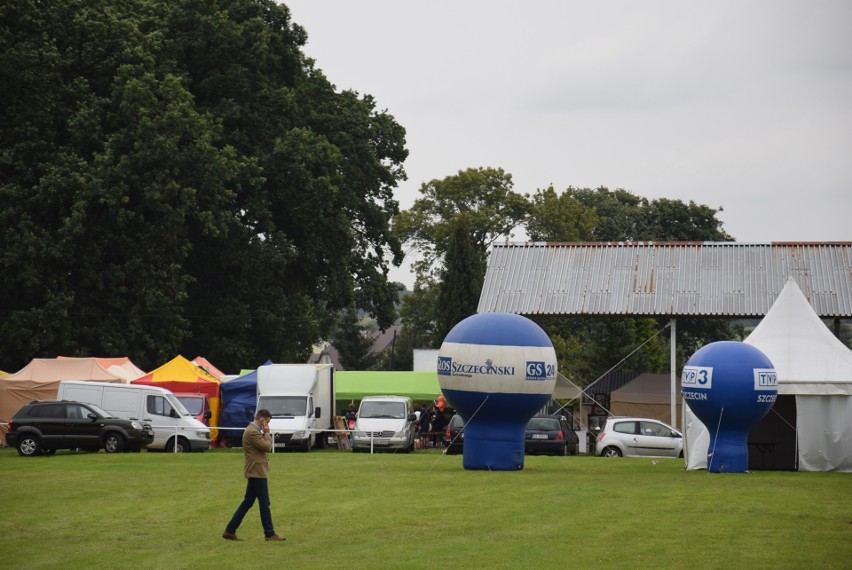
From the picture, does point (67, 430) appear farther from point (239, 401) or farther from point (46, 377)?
point (239, 401)

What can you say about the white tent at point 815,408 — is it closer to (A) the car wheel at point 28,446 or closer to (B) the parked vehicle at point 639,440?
(B) the parked vehicle at point 639,440

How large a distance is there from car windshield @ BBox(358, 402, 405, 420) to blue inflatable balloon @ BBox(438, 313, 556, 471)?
13.9 m

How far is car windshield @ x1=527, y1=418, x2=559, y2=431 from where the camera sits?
138 feet

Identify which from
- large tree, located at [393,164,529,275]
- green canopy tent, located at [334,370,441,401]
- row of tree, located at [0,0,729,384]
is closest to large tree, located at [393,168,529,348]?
large tree, located at [393,164,529,275]

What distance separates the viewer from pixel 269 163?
55031mm

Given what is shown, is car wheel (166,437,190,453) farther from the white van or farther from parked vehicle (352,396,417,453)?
parked vehicle (352,396,417,453)

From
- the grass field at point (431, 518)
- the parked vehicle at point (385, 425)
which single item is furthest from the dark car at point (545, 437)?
the grass field at point (431, 518)

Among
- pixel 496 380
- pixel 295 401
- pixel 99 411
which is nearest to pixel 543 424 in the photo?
pixel 295 401

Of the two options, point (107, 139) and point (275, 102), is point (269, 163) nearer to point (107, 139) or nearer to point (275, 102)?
point (275, 102)

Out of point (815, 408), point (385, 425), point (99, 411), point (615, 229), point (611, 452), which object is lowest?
point (611, 452)

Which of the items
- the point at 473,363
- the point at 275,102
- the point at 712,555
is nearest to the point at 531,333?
the point at 473,363

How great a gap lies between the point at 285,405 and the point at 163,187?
11168 mm

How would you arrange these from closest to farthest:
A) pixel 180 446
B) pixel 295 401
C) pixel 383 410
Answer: pixel 180 446
pixel 295 401
pixel 383 410

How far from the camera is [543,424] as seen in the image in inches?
1661
